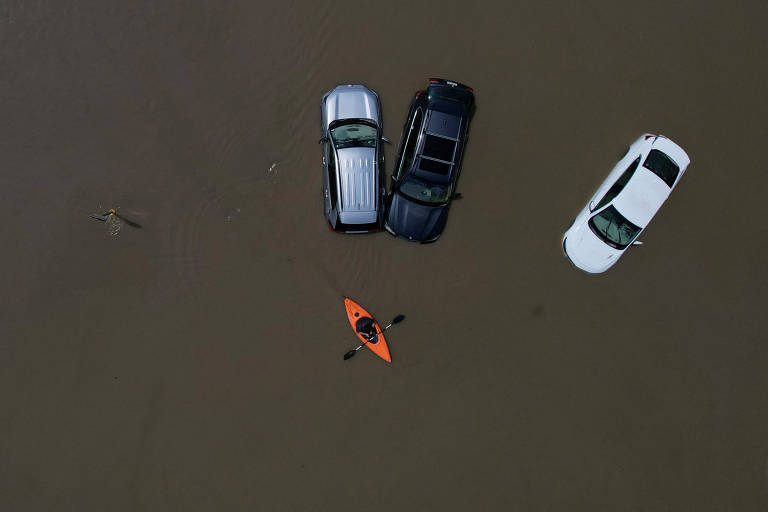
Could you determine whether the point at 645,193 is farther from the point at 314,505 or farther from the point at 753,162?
the point at 314,505

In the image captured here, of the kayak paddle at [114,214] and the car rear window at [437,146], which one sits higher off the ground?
the car rear window at [437,146]

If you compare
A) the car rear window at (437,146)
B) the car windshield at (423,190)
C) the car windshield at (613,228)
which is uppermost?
the car rear window at (437,146)

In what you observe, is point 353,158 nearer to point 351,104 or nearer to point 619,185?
point 351,104

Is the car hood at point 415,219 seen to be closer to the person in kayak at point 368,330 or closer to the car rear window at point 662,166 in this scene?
the person in kayak at point 368,330

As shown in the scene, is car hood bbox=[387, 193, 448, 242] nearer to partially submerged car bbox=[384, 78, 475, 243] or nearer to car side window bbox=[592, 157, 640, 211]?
partially submerged car bbox=[384, 78, 475, 243]

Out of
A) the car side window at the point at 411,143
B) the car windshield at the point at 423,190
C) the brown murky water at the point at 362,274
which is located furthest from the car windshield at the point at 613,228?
the car side window at the point at 411,143

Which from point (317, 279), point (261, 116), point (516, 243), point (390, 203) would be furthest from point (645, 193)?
point (261, 116)
